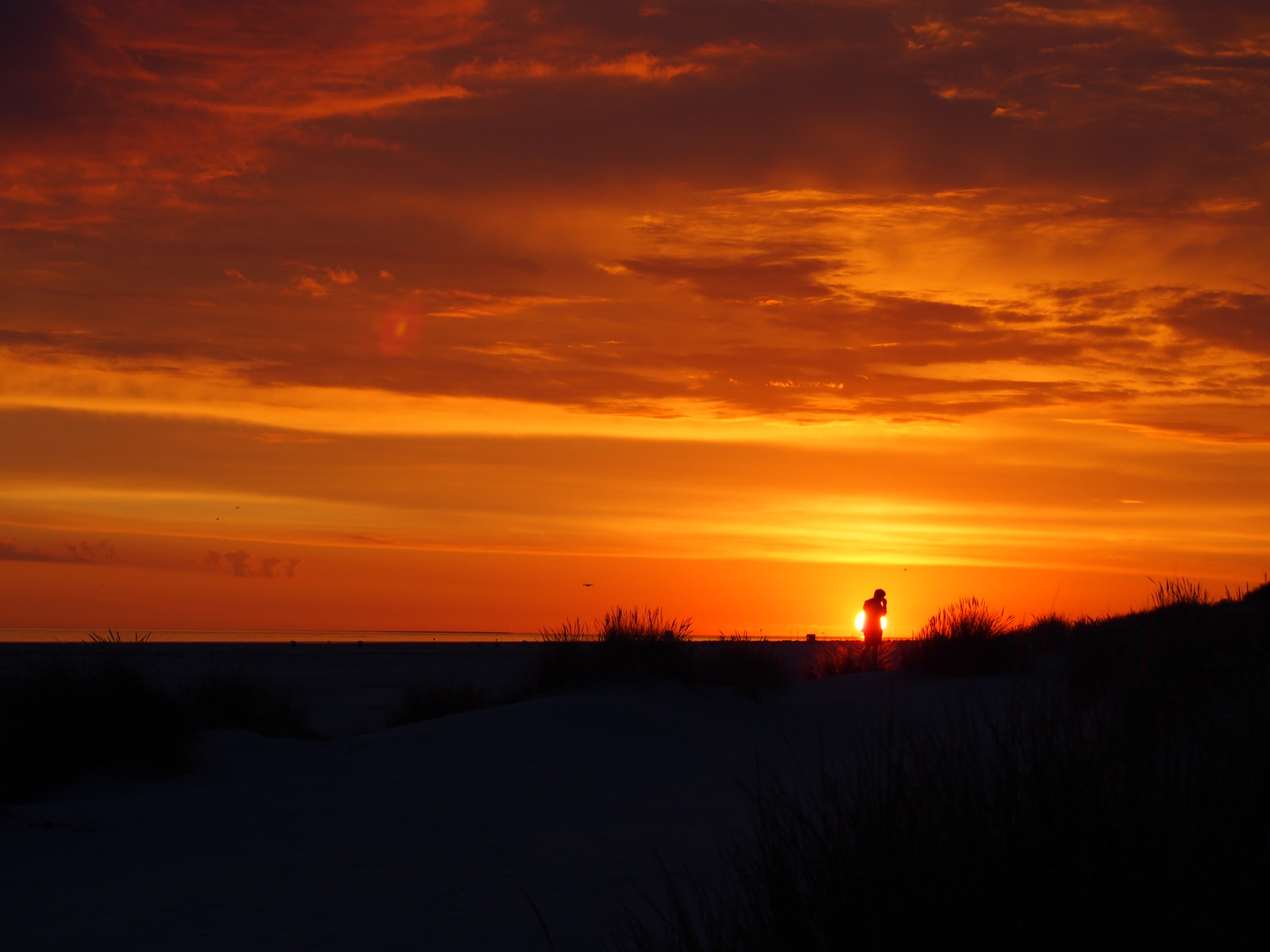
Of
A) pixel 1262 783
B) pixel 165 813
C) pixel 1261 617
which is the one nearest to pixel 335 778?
pixel 165 813

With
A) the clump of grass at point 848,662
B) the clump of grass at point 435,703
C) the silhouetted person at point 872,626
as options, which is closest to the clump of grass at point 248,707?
the clump of grass at point 435,703

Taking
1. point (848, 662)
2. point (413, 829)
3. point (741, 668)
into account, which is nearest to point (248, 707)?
point (413, 829)

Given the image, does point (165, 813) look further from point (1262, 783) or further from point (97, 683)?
point (1262, 783)

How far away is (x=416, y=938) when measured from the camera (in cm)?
608

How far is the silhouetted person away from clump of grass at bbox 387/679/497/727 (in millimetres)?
7559

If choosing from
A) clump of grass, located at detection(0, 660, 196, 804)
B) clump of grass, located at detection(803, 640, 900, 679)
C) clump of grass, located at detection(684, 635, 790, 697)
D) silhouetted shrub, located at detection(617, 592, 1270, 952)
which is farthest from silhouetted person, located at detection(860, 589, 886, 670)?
silhouetted shrub, located at detection(617, 592, 1270, 952)

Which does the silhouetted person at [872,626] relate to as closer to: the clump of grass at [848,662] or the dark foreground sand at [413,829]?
the clump of grass at [848,662]

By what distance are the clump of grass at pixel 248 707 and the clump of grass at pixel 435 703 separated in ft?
6.71

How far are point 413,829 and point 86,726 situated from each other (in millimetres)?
4090

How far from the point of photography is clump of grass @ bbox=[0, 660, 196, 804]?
10.3 m

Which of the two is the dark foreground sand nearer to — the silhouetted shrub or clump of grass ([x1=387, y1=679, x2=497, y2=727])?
the silhouetted shrub

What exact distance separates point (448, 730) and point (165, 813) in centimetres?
391

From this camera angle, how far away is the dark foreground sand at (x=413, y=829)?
639cm

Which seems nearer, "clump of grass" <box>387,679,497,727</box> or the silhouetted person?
"clump of grass" <box>387,679,497,727</box>
